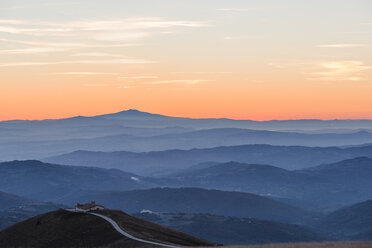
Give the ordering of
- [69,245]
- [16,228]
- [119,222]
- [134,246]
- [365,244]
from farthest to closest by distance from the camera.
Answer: [16,228], [119,222], [69,245], [134,246], [365,244]

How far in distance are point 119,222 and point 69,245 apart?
19597 millimetres

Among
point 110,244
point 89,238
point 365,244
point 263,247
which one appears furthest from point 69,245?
point 365,244

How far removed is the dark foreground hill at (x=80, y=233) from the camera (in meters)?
153

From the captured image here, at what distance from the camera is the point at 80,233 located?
543 ft

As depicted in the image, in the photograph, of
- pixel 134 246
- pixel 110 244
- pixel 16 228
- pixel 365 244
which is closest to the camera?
pixel 365 244

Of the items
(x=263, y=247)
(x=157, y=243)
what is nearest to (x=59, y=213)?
(x=157, y=243)

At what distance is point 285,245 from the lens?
115438 mm

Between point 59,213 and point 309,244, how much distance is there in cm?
9736

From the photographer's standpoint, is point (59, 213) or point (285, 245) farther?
point (59, 213)

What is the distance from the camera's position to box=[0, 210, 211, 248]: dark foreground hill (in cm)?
15262

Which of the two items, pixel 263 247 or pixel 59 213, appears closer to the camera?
pixel 263 247

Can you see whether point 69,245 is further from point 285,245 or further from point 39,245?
point 285,245

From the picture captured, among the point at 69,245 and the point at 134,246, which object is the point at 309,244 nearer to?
the point at 134,246

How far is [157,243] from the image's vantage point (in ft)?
450
